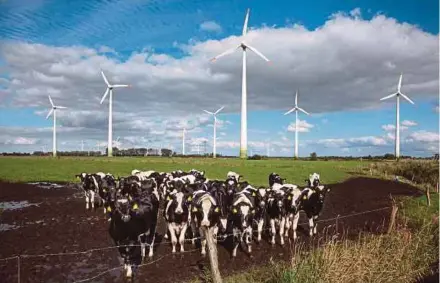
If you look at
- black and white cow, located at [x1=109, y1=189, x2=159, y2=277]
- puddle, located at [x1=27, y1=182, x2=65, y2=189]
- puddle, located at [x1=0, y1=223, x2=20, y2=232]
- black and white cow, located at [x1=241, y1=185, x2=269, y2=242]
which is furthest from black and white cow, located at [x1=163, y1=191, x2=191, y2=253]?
puddle, located at [x1=27, y1=182, x2=65, y2=189]

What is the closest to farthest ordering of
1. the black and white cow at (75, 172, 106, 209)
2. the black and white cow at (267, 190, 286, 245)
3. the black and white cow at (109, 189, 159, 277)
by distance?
1. the black and white cow at (109, 189, 159, 277)
2. the black and white cow at (267, 190, 286, 245)
3. the black and white cow at (75, 172, 106, 209)

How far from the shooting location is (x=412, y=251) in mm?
14133

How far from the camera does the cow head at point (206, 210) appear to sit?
14.1 meters

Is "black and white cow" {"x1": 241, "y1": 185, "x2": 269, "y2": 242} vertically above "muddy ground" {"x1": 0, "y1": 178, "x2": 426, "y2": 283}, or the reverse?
"black and white cow" {"x1": 241, "y1": 185, "x2": 269, "y2": 242}

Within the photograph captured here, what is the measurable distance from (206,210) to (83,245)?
484 centimetres

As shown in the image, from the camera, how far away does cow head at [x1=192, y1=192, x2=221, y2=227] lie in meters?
14.1

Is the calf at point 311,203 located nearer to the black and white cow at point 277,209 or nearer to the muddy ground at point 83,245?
the muddy ground at point 83,245

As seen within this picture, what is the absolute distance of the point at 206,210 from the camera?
14.1 metres

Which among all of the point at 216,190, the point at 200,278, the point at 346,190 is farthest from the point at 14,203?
the point at 346,190

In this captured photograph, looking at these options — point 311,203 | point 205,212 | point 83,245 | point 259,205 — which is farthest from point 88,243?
point 311,203

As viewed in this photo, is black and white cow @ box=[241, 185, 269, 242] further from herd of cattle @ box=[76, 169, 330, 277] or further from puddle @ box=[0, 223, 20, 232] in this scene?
puddle @ box=[0, 223, 20, 232]

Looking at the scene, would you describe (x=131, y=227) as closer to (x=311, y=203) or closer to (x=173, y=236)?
(x=173, y=236)

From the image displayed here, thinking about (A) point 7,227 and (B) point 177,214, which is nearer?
(B) point 177,214

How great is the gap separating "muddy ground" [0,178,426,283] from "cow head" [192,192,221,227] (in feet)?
3.74
